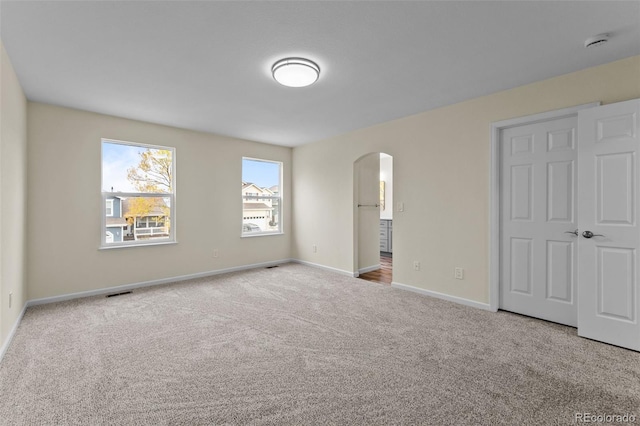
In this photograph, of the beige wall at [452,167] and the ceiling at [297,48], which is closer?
the ceiling at [297,48]

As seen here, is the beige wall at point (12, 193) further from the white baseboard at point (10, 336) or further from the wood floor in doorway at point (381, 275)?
the wood floor in doorway at point (381, 275)

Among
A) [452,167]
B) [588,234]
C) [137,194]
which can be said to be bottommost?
[588,234]

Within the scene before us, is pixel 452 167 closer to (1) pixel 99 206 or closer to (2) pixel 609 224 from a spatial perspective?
(2) pixel 609 224

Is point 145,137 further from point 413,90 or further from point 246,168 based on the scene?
point 413,90

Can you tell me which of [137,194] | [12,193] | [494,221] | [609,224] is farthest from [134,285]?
[609,224]

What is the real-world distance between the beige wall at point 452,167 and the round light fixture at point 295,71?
191 centimetres

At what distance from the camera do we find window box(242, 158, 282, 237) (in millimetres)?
5527

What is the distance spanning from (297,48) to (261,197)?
3.67m

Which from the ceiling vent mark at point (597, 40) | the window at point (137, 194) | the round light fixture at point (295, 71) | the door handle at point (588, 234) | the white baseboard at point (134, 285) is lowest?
the white baseboard at point (134, 285)

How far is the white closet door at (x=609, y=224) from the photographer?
2.40 m

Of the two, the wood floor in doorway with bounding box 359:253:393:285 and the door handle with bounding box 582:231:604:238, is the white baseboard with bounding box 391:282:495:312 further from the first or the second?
the door handle with bounding box 582:231:604:238

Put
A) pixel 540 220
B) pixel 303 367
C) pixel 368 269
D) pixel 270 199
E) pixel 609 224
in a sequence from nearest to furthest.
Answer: pixel 303 367, pixel 609 224, pixel 540 220, pixel 368 269, pixel 270 199

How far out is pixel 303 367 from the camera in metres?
2.14

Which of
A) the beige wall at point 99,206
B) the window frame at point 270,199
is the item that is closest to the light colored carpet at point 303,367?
the beige wall at point 99,206
